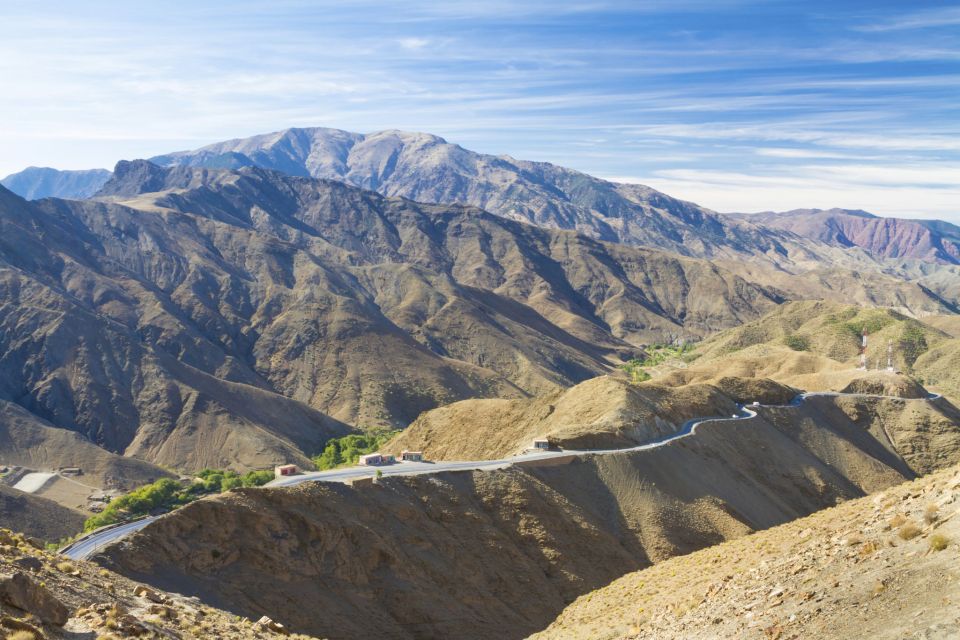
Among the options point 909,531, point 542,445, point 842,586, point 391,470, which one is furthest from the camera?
point 542,445

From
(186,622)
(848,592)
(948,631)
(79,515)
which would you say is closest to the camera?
(948,631)

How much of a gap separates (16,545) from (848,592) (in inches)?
891

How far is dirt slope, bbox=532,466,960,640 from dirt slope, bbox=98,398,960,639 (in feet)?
53.0

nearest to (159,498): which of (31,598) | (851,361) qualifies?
(31,598)

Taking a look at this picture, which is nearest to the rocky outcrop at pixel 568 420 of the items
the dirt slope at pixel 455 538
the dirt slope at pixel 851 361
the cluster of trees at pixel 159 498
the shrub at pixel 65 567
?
the dirt slope at pixel 455 538

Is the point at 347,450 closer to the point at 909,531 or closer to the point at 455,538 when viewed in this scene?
the point at 455,538

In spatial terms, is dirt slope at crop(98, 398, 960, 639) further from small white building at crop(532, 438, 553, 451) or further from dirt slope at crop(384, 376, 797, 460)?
dirt slope at crop(384, 376, 797, 460)

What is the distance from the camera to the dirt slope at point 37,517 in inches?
3327

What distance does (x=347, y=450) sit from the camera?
116 metres

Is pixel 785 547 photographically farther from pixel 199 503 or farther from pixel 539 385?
pixel 539 385

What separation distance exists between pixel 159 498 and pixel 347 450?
33.8 meters

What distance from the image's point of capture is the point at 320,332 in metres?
186

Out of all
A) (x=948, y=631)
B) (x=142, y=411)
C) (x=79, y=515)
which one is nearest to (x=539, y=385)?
(x=142, y=411)

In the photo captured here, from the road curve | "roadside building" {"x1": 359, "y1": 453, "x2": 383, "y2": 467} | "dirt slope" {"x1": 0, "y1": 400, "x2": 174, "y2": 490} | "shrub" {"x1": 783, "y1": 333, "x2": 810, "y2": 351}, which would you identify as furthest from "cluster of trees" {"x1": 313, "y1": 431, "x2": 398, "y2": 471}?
"shrub" {"x1": 783, "y1": 333, "x2": 810, "y2": 351}
